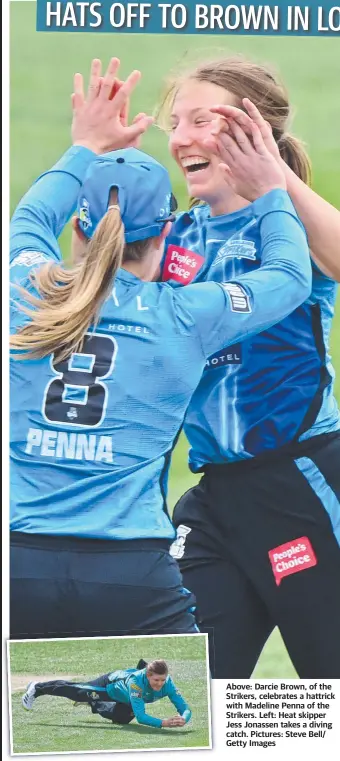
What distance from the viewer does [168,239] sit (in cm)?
318

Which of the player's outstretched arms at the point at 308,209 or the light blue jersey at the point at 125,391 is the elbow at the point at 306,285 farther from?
the player's outstretched arms at the point at 308,209

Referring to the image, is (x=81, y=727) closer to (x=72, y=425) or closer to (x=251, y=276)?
(x=72, y=425)

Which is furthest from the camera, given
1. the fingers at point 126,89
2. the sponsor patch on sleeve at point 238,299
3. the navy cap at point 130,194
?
the fingers at point 126,89

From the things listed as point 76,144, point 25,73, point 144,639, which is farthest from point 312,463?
point 25,73

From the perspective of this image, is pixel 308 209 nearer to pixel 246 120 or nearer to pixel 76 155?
pixel 246 120

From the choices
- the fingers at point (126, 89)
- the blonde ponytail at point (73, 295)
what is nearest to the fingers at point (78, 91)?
the fingers at point (126, 89)

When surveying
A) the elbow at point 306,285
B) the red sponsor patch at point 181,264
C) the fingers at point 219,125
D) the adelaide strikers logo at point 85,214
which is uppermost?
the fingers at point 219,125

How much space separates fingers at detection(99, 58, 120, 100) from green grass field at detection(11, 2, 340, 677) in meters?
0.04

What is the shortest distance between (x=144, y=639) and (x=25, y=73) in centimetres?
193

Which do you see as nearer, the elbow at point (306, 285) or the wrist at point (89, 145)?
the elbow at point (306, 285)

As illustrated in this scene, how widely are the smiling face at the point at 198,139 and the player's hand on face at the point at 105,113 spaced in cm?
11

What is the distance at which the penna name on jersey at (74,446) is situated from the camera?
9.73 ft

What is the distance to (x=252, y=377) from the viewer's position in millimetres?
3143

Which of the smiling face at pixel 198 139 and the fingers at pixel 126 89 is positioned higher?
the fingers at pixel 126 89
